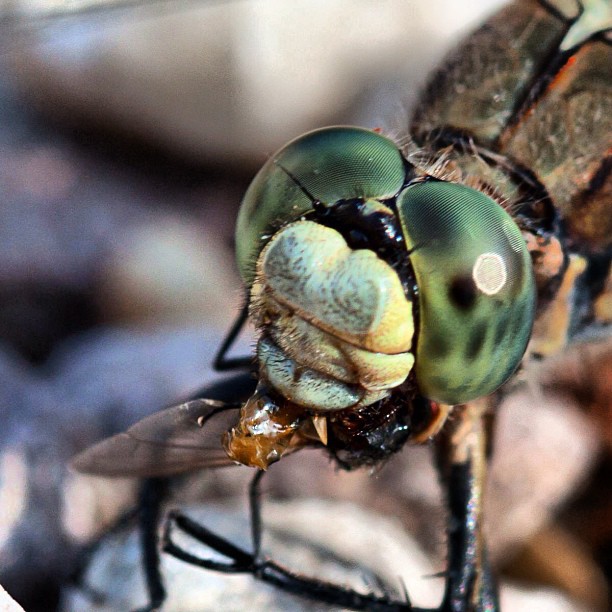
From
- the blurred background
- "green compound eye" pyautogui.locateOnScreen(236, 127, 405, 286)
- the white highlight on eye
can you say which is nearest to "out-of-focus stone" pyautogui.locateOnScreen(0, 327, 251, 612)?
the blurred background

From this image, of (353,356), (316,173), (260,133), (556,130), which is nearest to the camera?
(353,356)


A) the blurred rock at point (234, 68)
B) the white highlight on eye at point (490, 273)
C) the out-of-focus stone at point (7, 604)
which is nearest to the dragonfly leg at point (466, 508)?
the white highlight on eye at point (490, 273)

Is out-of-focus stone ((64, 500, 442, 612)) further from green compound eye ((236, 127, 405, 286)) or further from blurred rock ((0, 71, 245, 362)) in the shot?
blurred rock ((0, 71, 245, 362))

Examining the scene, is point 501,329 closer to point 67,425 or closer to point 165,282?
point 67,425

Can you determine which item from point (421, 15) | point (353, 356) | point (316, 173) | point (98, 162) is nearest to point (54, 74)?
point (98, 162)

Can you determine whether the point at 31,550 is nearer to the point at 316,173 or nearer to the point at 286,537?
the point at 286,537
